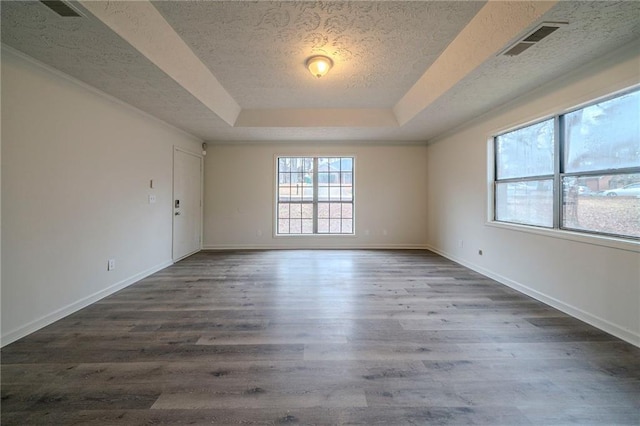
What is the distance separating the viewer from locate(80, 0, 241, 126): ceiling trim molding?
182cm

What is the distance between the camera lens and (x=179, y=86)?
9.02ft

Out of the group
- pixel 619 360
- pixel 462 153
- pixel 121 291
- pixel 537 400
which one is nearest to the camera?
pixel 537 400

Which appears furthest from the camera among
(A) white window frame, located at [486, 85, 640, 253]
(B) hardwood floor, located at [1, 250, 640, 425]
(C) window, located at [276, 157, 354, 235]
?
(C) window, located at [276, 157, 354, 235]

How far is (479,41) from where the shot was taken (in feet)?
7.35

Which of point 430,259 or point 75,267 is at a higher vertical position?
point 75,267

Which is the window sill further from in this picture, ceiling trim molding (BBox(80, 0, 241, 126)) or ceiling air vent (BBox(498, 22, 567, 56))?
ceiling trim molding (BBox(80, 0, 241, 126))

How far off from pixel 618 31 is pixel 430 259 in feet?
11.9

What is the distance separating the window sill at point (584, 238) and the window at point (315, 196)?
10.7 ft

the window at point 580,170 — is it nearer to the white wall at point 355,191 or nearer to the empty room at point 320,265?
the empty room at point 320,265

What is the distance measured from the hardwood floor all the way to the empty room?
0.02m

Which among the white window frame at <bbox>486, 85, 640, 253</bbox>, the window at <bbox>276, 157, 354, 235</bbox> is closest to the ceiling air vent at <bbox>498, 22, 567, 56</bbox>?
the white window frame at <bbox>486, 85, 640, 253</bbox>

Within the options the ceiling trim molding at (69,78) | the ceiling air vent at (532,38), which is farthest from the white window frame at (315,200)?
the ceiling air vent at (532,38)

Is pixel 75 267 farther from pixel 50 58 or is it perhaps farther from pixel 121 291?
pixel 50 58

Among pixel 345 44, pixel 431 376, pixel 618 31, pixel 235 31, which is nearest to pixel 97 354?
pixel 431 376
